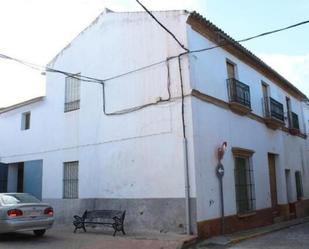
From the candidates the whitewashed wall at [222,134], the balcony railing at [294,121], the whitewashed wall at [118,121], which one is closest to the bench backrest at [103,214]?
the whitewashed wall at [118,121]

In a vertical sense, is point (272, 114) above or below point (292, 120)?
below

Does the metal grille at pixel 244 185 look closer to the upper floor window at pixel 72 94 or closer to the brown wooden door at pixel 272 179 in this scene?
the brown wooden door at pixel 272 179

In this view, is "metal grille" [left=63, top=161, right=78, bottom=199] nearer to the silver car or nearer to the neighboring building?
the neighboring building

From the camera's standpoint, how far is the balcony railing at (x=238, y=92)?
43.7ft

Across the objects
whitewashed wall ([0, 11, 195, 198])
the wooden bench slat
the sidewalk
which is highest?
whitewashed wall ([0, 11, 195, 198])

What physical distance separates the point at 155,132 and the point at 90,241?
355 centimetres

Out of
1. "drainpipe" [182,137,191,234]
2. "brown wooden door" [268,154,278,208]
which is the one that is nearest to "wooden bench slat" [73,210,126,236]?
"drainpipe" [182,137,191,234]

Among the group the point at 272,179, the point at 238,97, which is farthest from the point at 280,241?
the point at 272,179

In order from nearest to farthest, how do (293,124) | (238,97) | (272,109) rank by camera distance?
(238,97), (272,109), (293,124)

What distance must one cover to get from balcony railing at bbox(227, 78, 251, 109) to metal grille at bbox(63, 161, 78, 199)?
19.6 ft

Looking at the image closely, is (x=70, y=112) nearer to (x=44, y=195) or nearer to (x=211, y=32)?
(x=44, y=195)

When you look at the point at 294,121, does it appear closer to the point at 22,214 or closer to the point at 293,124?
the point at 293,124

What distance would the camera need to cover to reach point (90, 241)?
10430 mm

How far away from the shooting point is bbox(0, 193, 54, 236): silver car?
32.9 ft
